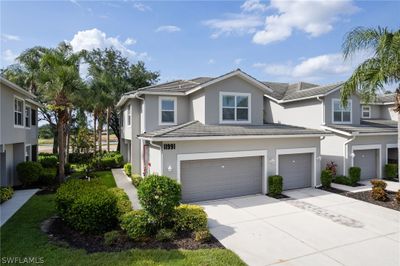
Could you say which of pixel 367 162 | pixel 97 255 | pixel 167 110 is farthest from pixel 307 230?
pixel 367 162

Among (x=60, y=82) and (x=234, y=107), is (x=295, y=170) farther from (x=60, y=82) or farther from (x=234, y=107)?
(x=60, y=82)

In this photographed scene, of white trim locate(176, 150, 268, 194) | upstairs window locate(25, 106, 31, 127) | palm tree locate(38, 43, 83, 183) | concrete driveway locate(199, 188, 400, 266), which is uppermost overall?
palm tree locate(38, 43, 83, 183)

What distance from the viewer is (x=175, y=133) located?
12.3m

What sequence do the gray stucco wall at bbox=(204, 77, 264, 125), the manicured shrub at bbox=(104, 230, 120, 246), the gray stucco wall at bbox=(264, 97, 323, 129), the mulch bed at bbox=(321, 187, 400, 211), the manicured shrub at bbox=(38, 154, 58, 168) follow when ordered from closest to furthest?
1. the manicured shrub at bbox=(104, 230, 120, 246)
2. the mulch bed at bbox=(321, 187, 400, 211)
3. the gray stucco wall at bbox=(204, 77, 264, 125)
4. the gray stucco wall at bbox=(264, 97, 323, 129)
5. the manicured shrub at bbox=(38, 154, 58, 168)

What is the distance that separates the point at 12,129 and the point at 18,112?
1.91 m

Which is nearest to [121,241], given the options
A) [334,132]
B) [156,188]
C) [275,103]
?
[156,188]

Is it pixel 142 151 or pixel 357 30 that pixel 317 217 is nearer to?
pixel 357 30

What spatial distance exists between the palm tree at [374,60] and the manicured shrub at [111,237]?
12273 millimetres

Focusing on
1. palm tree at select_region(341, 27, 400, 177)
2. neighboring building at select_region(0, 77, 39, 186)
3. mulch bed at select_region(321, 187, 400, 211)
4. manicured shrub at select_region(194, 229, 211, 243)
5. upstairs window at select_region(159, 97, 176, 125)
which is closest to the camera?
manicured shrub at select_region(194, 229, 211, 243)

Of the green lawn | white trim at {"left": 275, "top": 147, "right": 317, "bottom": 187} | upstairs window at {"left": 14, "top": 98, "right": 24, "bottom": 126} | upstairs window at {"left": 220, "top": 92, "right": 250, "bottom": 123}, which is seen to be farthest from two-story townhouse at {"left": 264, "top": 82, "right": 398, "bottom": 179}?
upstairs window at {"left": 14, "top": 98, "right": 24, "bottom": 126}

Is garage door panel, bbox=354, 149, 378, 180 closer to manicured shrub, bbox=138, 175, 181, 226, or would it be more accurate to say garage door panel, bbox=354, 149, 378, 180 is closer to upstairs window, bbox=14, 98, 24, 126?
manicured shrub, bbox=138, 175, 181, 226

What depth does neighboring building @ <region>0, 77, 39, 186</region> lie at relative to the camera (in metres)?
13.4

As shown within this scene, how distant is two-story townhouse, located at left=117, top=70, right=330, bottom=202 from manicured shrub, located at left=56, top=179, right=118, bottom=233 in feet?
11.5

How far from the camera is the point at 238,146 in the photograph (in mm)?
13625
